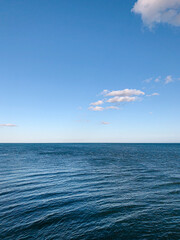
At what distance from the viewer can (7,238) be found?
34.6ft

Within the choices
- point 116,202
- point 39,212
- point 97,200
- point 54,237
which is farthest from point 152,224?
point 39,212

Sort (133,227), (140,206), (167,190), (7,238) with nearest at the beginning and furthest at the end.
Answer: (7,238)
(133,227)
(140,206)
(167,190)

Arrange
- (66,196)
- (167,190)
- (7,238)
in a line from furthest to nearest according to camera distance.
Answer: (167,190) < (66,196) < (7,238)

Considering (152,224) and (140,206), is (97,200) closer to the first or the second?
(140,206)

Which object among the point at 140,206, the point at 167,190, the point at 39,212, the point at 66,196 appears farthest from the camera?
the point at 167,190

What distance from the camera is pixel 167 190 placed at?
20.3 m

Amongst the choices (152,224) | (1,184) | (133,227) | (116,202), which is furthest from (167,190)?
(1,184)

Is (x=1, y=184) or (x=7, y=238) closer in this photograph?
(x=7, y=238)

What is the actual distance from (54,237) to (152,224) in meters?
7.68

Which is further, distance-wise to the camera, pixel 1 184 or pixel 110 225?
pixel 1 184

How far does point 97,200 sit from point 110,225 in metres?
4.90

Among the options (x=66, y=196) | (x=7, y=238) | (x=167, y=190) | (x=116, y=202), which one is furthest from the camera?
(x=167, y=190)

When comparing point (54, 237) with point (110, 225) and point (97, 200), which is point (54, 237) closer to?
point (110, 225)

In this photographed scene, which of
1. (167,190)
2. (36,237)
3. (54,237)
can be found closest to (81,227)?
(54,237)
